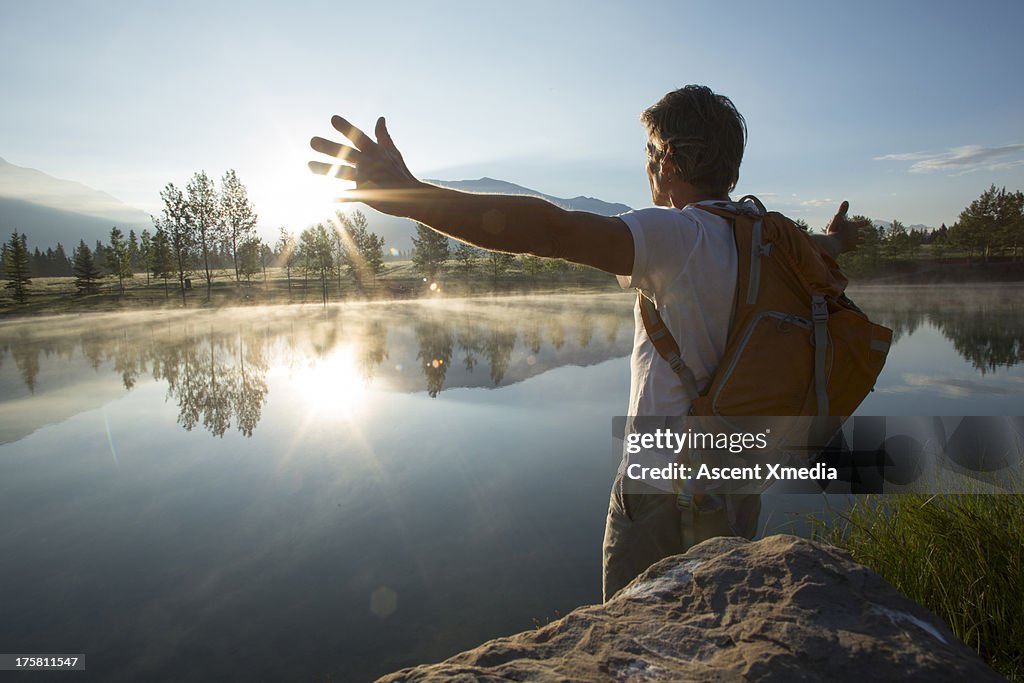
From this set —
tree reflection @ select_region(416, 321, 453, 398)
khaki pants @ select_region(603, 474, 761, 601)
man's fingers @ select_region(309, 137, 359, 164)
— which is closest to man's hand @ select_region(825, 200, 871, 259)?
khaki pants @ select_region(603, 474, 761, 601)

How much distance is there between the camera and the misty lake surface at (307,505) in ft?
17.3

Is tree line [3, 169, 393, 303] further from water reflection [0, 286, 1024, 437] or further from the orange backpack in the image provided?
the orange backpack

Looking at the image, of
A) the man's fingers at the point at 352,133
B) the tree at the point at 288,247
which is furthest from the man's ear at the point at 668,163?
the tree at the point at 288,247

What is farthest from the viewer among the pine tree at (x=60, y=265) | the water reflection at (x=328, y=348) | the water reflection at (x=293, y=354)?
the pine tree at (x=60, y=265)

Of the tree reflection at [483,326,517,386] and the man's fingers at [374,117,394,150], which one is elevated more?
the man's fingers at [374,117,394,150]

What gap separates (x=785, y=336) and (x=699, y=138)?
0.73 meters

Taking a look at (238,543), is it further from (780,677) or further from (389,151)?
(780,677)

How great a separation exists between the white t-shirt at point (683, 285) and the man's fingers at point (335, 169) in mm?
814

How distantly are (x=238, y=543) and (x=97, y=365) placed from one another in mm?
17823

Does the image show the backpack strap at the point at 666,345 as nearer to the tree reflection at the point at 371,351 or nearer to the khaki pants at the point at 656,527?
the khaki pants at the point at 656,527

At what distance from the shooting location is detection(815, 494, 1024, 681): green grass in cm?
335

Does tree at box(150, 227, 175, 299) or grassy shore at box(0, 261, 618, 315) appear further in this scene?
tree at box(150, 227, 175, 299)

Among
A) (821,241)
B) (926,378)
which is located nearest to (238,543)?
(821,241)

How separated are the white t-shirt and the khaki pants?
0.35 metres
